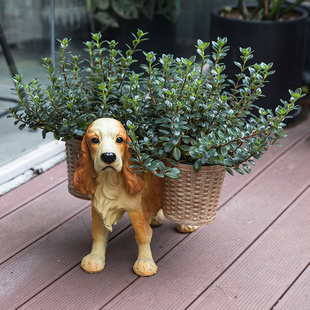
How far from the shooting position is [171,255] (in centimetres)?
183

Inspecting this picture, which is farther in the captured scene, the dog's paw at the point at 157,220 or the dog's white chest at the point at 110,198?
the dog's paw at the point at 157,220

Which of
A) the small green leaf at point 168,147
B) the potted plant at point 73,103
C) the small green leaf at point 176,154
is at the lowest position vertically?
the small green leaf at point 176,154

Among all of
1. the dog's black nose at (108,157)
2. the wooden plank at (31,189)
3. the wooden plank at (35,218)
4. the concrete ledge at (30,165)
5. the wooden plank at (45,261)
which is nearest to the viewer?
the dog's black nose at (108,157)

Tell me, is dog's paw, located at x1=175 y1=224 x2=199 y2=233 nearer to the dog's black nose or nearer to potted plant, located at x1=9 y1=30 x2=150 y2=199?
potted plant, located at x1=9 y1=30 x2=150 y2=199

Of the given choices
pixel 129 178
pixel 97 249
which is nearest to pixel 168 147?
pixel 129 178

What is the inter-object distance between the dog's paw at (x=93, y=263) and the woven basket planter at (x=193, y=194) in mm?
→ 292

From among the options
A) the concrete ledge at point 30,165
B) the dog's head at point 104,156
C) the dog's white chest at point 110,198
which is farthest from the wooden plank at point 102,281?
the concrete ledge at point 30,165

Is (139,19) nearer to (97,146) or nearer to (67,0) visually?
(67,0)

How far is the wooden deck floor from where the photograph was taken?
64.3 inches

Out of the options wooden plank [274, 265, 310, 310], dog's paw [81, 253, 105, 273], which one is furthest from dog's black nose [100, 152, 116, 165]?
wooden plank [274, 265, 310, 310]

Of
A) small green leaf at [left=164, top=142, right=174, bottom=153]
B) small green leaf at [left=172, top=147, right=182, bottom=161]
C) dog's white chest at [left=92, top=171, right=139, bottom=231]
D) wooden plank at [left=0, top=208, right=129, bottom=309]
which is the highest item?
small green leaf at [left=164, top=142, right=174, bottom=153]

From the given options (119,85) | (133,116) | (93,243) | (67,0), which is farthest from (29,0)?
(93,243)

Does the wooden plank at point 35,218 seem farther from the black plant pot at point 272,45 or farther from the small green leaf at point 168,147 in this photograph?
the black plant pot at point 272,45

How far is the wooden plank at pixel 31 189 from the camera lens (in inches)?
82.9
